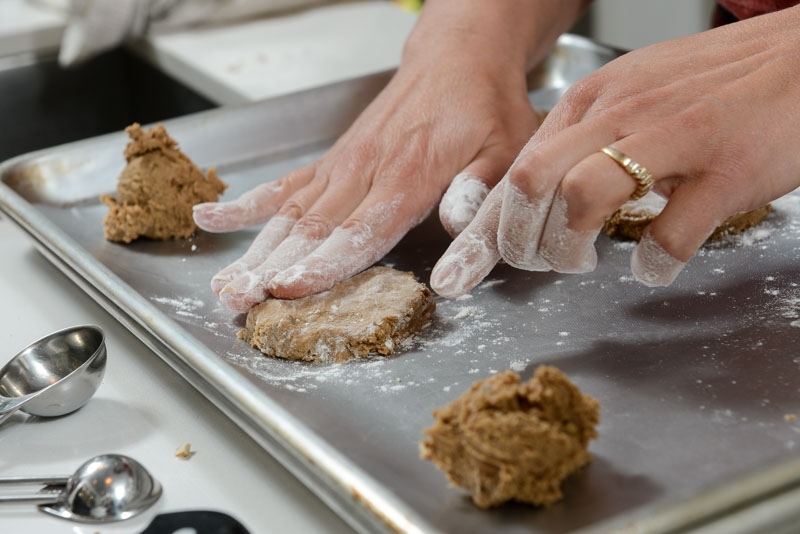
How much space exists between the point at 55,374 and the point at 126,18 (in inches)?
60.2

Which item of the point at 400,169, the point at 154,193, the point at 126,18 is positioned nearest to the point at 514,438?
the point at 400,169

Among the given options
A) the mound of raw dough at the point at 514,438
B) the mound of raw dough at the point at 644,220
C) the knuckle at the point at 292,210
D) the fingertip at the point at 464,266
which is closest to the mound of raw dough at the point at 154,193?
the knuckle at the point at 292,210

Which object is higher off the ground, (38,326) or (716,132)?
(716,132)

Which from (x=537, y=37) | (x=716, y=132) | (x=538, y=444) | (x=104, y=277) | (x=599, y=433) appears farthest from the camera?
(x=537, y=37)

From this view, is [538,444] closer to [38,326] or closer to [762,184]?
[762,184]

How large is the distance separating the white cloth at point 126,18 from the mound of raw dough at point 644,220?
149 cm

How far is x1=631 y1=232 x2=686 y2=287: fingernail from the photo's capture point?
911 millimetres

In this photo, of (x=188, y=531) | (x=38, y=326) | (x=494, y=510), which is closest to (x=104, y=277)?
(x=38, y=326)

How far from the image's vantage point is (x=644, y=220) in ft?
3.82

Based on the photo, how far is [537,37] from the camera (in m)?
1.52

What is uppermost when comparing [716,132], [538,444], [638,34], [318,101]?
[716,132]

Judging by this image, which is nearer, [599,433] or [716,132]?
[599,433]

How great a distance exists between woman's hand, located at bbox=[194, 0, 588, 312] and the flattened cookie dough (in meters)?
0.04

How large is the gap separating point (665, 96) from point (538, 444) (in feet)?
1.39
